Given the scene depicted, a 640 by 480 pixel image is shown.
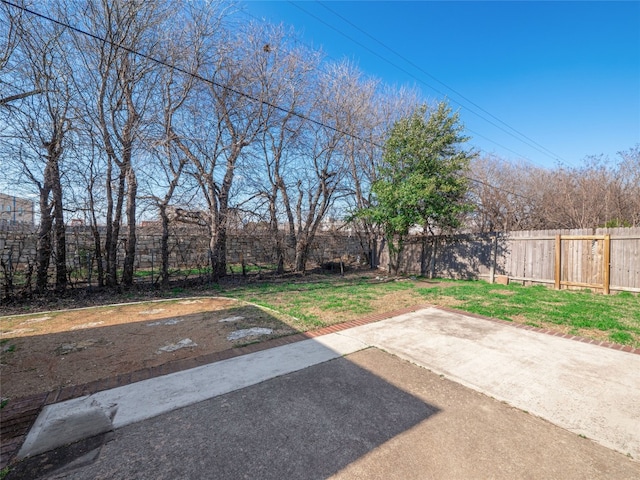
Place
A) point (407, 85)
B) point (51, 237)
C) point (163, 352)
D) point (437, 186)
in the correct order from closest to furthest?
point (163, 352) < point (51, 237) < point (437, 186) < point (407, 85)

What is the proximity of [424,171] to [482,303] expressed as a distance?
4.90m

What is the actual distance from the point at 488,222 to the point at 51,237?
17.0m

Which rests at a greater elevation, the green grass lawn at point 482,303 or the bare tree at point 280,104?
the bare tree at point 280,104

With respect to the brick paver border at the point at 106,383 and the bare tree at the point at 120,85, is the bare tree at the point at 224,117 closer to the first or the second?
the bare tree at the point at 120,85

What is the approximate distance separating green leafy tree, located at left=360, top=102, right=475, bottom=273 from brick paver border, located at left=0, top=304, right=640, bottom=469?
5.25 meters

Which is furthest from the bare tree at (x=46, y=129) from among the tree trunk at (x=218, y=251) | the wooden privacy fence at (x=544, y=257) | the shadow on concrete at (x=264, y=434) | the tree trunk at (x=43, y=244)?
the wooden privacy fence at (x=544, y=257)

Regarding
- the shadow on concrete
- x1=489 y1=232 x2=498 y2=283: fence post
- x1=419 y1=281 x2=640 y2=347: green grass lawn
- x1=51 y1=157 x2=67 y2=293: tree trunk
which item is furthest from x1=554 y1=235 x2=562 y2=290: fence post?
x1=51 y1=157 x2=67 y2=293: tree trunk

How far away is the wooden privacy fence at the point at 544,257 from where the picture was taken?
7.15 m

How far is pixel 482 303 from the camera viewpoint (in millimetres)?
6375

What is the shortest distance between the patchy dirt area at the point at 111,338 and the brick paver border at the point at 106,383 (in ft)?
0.53

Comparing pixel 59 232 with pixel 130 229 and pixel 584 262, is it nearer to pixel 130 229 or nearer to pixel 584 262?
pixel 130 229

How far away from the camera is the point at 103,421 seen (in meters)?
2.27

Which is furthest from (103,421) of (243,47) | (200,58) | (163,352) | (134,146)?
(243,47)

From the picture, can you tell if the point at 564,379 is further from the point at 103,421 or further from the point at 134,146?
the point at 134,146
